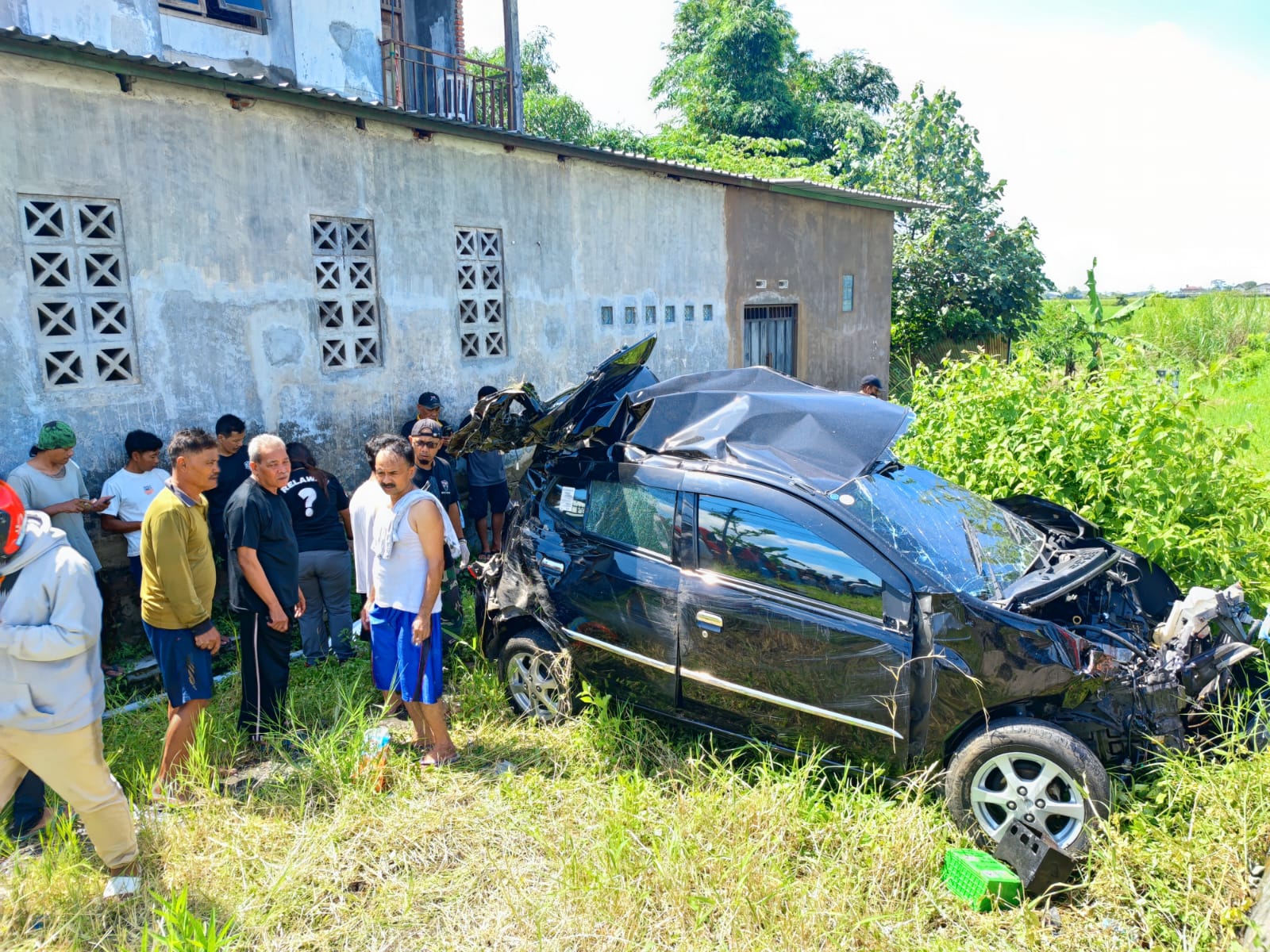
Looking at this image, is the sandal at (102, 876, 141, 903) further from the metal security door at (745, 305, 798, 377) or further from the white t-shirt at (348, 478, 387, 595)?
the metal security door at (745, 305, 798, 377)

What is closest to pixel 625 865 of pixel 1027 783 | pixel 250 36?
pixel 1027 783

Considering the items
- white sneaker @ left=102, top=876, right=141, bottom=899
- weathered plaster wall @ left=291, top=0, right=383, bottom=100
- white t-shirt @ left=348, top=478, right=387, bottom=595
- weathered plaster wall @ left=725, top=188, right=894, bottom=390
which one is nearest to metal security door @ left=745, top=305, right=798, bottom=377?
weathered plaster wall @ left=725, top=188, right=894, bottom=390

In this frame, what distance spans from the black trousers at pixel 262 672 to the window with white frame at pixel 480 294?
14.3 ft

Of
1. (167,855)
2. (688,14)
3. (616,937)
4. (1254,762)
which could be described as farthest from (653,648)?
(688,14)

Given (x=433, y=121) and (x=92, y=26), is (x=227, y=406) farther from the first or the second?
(x=92, y=26)

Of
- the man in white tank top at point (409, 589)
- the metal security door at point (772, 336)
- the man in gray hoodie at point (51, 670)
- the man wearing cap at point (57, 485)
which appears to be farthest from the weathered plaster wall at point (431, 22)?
the man in gray hoodie at point (51, 670)

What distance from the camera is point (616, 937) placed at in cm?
343

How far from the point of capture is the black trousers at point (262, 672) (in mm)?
4863

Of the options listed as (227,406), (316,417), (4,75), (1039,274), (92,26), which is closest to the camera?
(4,75)

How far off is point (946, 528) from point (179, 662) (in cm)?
376

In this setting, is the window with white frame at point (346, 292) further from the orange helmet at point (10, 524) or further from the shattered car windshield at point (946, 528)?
the shattered car windshield at point (946, 528)

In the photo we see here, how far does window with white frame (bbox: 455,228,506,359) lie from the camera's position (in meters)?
8.81

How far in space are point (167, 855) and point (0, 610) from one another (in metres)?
1.31

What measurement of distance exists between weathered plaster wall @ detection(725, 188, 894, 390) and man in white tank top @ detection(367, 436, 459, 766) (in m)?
8.28
